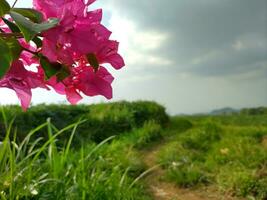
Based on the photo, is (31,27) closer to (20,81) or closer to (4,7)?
(4,7)

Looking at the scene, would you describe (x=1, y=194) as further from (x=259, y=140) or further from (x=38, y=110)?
(x=38, y=110)

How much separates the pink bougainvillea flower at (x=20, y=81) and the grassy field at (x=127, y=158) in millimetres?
1938

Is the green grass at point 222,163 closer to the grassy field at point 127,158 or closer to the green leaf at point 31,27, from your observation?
the grassy field at point 127,158

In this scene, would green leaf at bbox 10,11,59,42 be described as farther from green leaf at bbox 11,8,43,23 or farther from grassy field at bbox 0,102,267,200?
grassy field at bbox 0,102,267,200

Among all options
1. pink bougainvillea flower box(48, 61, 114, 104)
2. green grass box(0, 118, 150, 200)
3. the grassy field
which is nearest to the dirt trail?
the grassy field

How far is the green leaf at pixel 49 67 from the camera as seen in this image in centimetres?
64

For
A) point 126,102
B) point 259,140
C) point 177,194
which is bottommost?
point 177,194

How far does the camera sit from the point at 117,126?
7.79m

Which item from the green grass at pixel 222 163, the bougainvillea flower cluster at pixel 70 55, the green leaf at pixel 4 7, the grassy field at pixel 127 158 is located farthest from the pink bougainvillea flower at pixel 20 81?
the green grass at pixel 222 163

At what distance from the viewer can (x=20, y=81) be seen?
2.41 ft

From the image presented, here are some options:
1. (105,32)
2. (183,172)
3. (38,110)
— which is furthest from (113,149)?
(105,32)

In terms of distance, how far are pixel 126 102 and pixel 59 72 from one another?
27.8 feet

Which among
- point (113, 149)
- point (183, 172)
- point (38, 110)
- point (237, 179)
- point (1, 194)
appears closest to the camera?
point (1, 194)

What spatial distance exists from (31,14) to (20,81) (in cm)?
12
